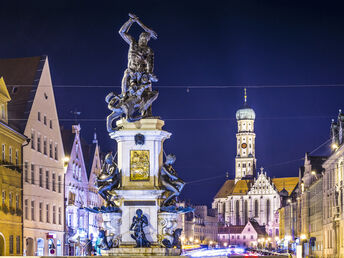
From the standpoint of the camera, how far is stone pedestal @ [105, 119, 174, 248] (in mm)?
25625

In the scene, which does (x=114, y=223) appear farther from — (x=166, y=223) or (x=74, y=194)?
(x=74, y=194)

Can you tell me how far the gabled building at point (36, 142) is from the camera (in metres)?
60.2

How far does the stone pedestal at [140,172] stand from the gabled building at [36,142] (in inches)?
1285

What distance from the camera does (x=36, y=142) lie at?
62.5 meters

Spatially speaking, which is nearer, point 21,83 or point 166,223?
point 166,223

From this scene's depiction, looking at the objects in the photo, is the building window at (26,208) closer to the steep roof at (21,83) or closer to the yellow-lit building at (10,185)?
the yellow-lit building at (10,185)

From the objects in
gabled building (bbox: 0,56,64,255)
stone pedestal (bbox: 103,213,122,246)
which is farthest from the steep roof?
stone pedestal (bbox: 103,213,122,246)

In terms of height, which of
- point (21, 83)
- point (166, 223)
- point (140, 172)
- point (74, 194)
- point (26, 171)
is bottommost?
point (166, 223)

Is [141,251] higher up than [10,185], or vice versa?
[10,185]

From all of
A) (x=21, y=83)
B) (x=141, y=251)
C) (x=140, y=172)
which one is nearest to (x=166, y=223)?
(x=141, y=251)

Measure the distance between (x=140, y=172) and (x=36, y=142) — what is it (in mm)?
37690

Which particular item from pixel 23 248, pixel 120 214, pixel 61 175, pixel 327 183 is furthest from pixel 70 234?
pixel 120 214


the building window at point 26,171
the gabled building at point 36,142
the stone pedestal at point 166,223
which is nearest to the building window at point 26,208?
the gabled building at point 36,142

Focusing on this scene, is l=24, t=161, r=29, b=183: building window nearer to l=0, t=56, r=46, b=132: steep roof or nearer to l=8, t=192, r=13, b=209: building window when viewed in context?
l=0, t=56, r=46, b=132: steep roof
